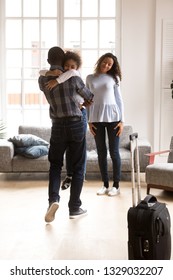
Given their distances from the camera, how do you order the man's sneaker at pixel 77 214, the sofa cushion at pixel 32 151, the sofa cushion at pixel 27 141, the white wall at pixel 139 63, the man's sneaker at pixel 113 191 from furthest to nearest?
1. the white wall at pixel 139 63
2. the sofa cushion at pixel 27 141
3. the sofa cushion at pixel 32 151
4. the man's sneaker at pixel 113 191
5. the man's sneaker at pixel 77 214

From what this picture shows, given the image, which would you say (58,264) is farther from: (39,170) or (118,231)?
(39,170)

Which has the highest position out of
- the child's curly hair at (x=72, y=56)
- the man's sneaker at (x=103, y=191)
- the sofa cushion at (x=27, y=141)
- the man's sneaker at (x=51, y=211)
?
the child's curly hair at (x=72, y=56)

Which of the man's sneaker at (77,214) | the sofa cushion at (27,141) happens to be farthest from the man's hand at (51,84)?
the sofa cushion at (27,141)

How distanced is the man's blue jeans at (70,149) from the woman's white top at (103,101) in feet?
2.94

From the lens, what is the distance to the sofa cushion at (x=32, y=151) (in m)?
5.47

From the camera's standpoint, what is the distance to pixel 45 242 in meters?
3.30

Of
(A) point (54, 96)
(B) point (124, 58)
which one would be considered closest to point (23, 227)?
(A) point (54, 96)

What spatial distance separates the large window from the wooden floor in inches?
72.2

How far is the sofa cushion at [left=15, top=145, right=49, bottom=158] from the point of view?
547 centimetres

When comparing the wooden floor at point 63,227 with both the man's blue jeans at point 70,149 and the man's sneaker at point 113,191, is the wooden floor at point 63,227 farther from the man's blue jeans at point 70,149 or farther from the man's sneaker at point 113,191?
the man's blue jeans at point 70,149

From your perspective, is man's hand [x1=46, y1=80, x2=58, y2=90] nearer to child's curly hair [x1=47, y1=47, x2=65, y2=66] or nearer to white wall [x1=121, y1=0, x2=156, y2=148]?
child's curly hair [x1=47, y1=47, x2=65, y2=66]

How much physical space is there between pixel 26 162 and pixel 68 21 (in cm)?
223

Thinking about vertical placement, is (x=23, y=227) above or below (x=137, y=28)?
below

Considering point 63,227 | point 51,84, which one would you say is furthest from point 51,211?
point 51,84
